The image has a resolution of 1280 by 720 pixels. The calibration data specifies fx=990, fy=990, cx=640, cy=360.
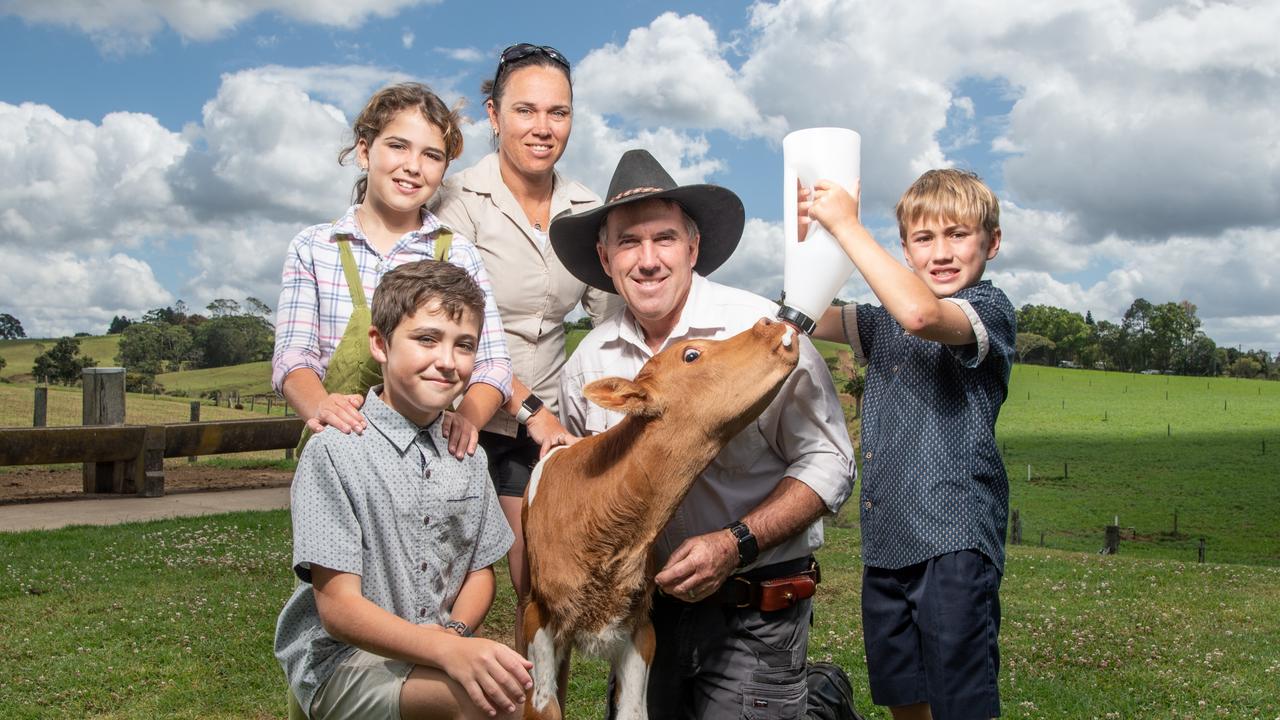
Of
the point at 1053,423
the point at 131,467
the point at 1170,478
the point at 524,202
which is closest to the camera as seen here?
the point at 524,202

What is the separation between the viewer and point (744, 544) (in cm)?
335

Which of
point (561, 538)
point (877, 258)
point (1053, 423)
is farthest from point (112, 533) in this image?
point (1053, 423)

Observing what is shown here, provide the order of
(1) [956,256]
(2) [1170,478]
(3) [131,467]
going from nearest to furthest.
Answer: (1) [956,256], (3) [131,467], (2) [1170,478]

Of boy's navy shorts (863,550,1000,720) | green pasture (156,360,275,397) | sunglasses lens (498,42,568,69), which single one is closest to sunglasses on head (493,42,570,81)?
sunglasses lens (498,42,568,69)

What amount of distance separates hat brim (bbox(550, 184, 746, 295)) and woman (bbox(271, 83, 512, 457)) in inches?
15.4

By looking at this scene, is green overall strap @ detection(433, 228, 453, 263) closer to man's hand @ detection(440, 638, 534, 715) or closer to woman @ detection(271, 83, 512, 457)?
woman @ detection(271, 83, 512, 457)

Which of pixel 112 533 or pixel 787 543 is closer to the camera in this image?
pixel 787 543

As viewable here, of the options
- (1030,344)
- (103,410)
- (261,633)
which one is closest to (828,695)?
(261,633)

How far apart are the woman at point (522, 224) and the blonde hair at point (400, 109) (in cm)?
57

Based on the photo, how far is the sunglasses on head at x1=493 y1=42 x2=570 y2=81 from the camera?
4.43 metres

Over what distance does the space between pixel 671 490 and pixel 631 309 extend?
3.11 feet

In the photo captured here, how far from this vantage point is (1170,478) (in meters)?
49.6

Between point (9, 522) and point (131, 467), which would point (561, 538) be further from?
point (131, 467)

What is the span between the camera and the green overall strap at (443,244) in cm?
379
